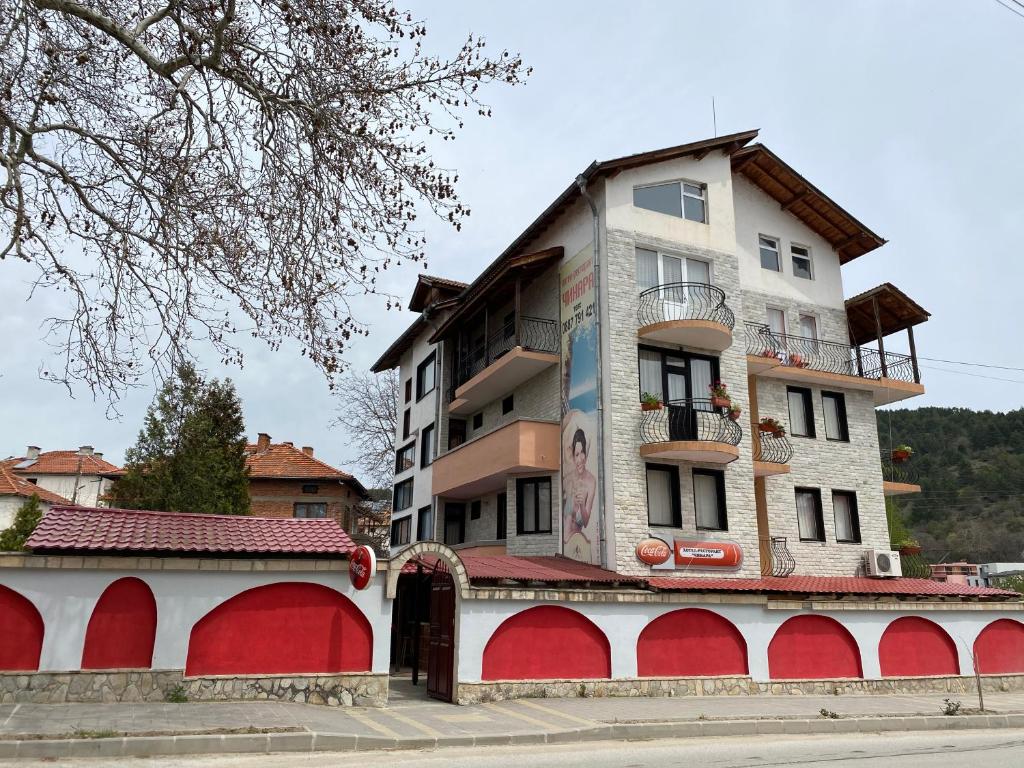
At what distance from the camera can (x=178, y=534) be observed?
13297 millimetres

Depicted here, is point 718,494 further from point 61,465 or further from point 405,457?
point 61,465

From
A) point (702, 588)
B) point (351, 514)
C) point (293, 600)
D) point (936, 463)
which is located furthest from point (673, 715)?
point (936, 463)

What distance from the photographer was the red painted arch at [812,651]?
1712cm

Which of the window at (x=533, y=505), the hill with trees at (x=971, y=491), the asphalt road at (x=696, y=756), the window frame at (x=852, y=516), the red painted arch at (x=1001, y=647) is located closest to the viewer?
the asphalt road at (x=696, y=756)

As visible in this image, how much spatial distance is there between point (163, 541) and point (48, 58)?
7431 millimetres

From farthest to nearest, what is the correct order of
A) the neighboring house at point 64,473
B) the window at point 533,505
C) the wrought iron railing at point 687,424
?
the neighboring house at point 64,473, the window at point 533,505, the wrought iron railing at point 687,424

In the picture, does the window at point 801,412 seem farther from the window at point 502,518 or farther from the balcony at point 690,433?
→ the window at point 502,518

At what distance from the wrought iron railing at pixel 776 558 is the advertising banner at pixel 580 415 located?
18.6 feet

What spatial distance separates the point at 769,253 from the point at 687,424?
8.29m

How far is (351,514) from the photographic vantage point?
4853 cm

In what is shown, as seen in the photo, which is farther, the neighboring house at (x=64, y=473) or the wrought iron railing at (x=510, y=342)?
the neighboring house at (x=64, y=473)

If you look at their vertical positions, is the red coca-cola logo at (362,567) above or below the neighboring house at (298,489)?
below

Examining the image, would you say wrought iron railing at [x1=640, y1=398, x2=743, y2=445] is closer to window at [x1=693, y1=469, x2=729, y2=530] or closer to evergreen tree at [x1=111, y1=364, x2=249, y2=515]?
window at [x1=693, y1=469, x2=729, y2=530]

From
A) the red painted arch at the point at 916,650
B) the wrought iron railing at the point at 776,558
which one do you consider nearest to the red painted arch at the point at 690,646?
the red painted arch at the point at 916,650
